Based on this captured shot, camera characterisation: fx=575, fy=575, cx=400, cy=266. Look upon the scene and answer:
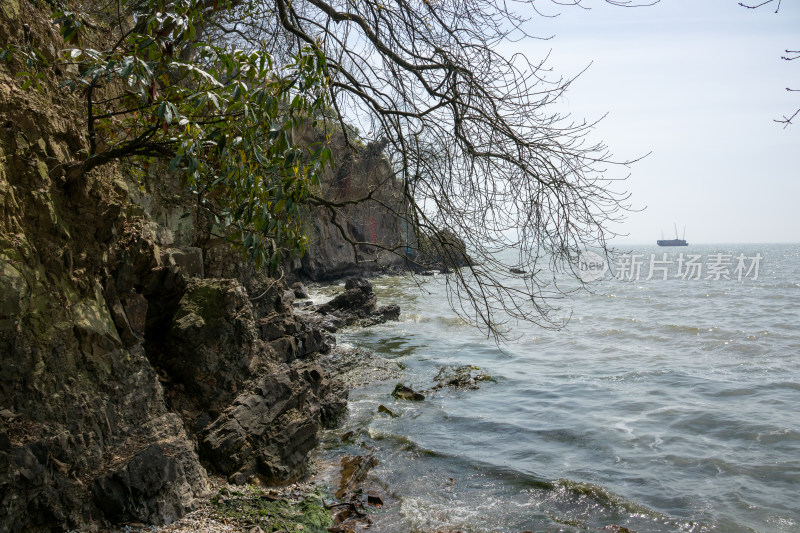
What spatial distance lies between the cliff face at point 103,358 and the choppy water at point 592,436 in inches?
69.6

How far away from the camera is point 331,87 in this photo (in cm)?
550

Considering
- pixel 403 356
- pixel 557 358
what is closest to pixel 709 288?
pixel 557 358

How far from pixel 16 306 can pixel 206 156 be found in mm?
1558

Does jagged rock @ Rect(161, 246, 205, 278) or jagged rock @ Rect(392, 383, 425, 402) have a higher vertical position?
jagged rock @ Rect(161, 246, 205, 278)

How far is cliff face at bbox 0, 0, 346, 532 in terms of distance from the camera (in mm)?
3791

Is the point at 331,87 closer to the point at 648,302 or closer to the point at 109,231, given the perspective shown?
the point at 109,231

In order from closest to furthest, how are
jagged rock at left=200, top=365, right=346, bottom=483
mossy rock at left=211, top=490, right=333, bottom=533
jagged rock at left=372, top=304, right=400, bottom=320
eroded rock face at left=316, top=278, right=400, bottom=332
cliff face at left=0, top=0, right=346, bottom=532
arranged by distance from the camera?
cliff face at left=0, top=0, right=346, bottom=532 → mossy rock at left=211, top=490, right=333, bottom=533 → jagged rock at left=200, top=365, right=346, bottom=483 → eroded rock face at left=316, top=278, right=400, bottom=332 → jagged rock at left=372, top=304, right=400, bottom=320

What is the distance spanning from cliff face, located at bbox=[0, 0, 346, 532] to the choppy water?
177 centimetres

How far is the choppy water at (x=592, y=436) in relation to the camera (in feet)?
20.2

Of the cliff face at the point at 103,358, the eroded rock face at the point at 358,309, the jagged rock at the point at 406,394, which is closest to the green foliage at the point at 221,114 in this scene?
the cliff face at the point at 103,358

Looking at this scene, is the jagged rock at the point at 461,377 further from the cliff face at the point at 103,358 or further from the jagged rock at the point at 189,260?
the jagged rock at the point at 189,260

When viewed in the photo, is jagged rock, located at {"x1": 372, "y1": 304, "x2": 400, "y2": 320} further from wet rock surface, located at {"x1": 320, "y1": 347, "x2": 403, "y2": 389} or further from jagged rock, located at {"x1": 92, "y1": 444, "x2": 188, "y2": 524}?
jagged rock, located at {"x1": 92, "y1": 444, "x2": 188, "y2": 524}

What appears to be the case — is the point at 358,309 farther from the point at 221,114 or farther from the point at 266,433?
the point at 221,114

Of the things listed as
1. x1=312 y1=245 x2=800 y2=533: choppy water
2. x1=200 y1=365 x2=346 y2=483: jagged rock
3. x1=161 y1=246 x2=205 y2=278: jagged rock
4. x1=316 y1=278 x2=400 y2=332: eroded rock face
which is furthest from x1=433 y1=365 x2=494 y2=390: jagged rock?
x1=316 y1=278 x2=400 y2=332: eroded rock face
